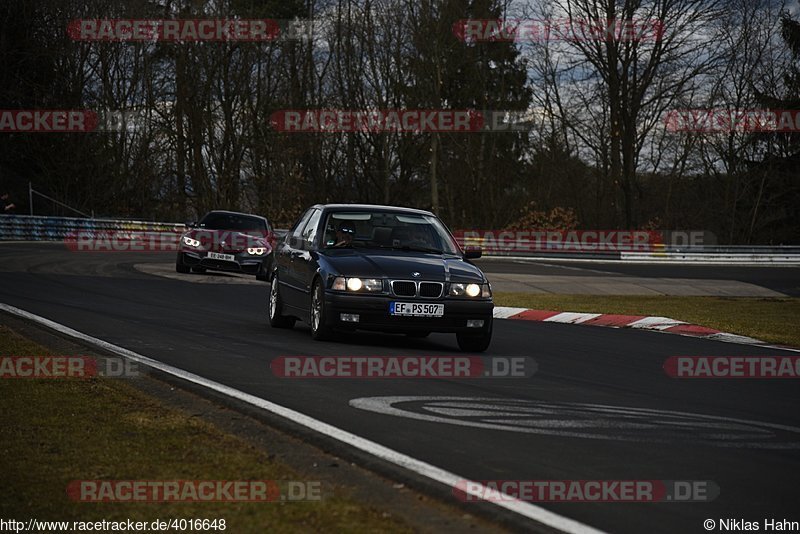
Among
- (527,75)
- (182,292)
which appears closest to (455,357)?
(182,292)

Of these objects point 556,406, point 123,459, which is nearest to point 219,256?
point 556,406

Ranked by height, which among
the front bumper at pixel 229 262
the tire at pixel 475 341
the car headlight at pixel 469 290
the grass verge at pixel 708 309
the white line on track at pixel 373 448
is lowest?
the grass verge at pixel 708 309

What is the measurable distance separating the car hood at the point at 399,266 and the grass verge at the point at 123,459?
3.77m

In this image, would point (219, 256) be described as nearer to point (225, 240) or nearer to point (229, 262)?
point (229, 262)

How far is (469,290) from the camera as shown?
1223 cm

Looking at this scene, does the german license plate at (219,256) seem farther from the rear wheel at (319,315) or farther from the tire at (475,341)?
the tire at (475,341)

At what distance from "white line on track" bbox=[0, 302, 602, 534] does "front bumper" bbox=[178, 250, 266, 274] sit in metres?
13.8

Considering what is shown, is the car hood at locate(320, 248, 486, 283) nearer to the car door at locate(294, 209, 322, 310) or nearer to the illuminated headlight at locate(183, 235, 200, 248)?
the car door at locate(294, 209, 322, 310)

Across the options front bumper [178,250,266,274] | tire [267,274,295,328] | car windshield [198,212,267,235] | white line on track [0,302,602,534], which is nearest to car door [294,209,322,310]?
tire [267,274,295,328]

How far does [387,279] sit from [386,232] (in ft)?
4.12

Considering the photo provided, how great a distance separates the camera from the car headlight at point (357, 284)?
12016mm

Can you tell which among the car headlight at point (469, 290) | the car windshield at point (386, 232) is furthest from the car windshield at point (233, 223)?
the car headlight at point (469, 290)

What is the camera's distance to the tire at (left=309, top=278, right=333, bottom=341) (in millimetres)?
12258

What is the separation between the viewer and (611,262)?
44906 mm
